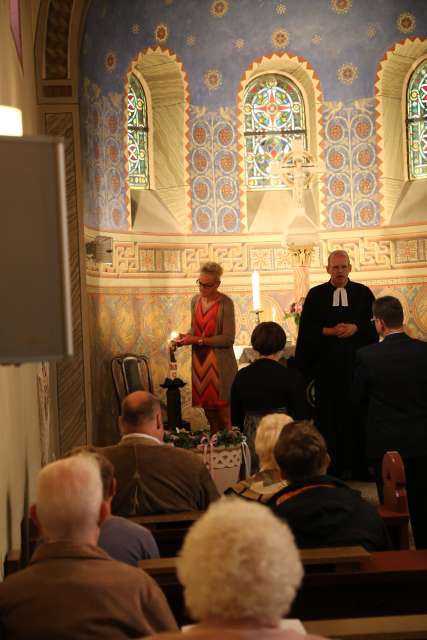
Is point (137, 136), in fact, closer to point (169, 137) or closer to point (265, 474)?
point (169, 137)

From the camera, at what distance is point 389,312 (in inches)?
215

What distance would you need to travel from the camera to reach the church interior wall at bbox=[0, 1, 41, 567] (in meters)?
4.99

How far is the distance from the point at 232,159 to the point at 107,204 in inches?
79.7

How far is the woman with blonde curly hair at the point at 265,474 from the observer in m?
4.09

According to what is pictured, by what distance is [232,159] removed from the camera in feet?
43.3

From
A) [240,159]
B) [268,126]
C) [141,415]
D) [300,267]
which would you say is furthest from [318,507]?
[268,126]

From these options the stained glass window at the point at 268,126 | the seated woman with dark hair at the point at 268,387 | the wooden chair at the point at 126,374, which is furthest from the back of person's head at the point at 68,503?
the stained glass window at the point at 268,126

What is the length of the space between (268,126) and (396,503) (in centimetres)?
949

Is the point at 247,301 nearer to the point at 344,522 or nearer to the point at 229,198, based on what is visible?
the point at 229,198

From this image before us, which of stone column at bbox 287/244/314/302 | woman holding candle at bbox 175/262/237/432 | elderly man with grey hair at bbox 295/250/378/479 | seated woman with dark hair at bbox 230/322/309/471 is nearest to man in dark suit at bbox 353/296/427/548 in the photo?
seated woman with dark hair at bbox 230/322/309/471

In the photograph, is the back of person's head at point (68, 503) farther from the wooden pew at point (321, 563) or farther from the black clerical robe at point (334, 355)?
the black clerical robe at point (334, 355)

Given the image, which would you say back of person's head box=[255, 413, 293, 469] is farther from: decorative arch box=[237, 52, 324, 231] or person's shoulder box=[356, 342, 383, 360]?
decorative arch box=[237, 52, 324, 231]

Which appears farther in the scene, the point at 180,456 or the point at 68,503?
the point at 180,456

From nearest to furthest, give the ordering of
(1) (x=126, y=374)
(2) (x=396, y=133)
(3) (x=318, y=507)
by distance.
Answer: (3) (x=318, y=507), (1) (x=126, y=374), (2) (x=396, y=133)
